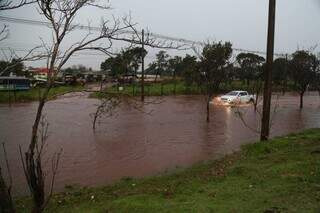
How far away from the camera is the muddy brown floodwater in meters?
13.1

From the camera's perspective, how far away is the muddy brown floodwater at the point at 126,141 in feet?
42.9

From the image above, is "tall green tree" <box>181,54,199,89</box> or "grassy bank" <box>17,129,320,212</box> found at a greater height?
"tall green tree" <box>181,54,199,89</box>

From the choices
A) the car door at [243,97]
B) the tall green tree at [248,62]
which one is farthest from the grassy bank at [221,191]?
the tall green tree at [248,62]

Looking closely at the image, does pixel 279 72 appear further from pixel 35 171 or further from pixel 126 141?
pixel 35 171

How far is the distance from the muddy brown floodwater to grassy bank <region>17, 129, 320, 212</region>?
1.95 metres

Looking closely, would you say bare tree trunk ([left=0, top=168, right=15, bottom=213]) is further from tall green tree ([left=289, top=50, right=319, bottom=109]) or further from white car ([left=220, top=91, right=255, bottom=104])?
tall green tree ([left=289, top=50, right=319, bottom=109])

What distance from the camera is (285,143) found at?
1468 cm

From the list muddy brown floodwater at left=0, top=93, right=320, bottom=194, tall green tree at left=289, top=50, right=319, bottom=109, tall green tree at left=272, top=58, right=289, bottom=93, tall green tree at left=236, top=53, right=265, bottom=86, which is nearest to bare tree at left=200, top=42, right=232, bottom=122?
muddy brown floodwater at left=0, top=93, right=320, bottom=194

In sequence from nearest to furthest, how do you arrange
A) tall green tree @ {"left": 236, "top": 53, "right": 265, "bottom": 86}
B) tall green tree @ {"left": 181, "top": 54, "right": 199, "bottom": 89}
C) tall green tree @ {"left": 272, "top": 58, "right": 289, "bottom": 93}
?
tall green tree @ {"left": 181, "top": 54, "right": 199, "bottom": 89}
tall green tree @ {"left": 272, "top": 58, "right": 289, "bottom": 93}
tall green tree @ {"left": 236, "top": 53, "right": 265, "bottom": 86}

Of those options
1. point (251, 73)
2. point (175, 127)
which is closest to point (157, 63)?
point (251, 73)

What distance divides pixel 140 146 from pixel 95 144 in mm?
1846

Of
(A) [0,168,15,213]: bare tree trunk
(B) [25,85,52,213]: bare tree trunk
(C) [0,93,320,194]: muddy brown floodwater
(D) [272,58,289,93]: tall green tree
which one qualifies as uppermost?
(D) [272,58,289,93]: tall green tree

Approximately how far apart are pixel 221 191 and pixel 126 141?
10904 mm

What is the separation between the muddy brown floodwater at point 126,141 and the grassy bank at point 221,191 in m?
1.95
